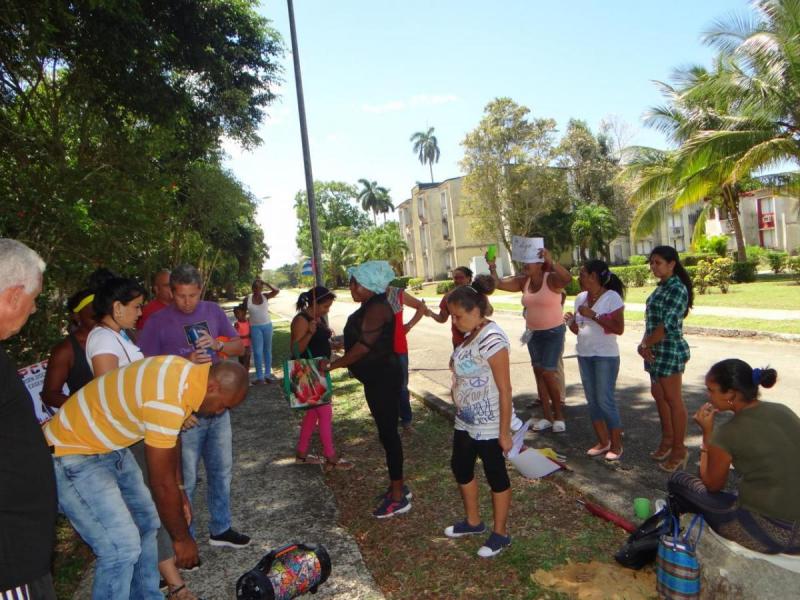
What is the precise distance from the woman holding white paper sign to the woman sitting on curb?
1.02m

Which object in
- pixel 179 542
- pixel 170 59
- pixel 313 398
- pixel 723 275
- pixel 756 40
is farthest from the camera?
pixel 723 275

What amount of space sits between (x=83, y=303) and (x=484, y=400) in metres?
2.42

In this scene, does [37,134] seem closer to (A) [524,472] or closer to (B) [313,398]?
(B) [313,398]

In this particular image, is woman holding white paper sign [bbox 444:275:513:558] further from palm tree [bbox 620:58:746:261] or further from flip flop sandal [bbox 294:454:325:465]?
palm tree [bbox 620:58:746:261]

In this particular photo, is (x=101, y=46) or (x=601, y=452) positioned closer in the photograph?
(x=601, y=452)

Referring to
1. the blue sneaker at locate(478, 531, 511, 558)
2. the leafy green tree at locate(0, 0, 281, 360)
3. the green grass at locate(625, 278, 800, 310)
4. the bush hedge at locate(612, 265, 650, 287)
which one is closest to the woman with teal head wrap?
the blue sneaker at locate(478, 531, 511, 558)

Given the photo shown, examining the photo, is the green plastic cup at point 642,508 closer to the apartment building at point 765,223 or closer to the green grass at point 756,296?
the green grass at point 756,296

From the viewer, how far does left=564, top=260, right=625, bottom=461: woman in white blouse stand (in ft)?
16.0

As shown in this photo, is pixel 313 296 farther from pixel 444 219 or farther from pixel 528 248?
pixel 444 219

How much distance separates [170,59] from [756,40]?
1463cm

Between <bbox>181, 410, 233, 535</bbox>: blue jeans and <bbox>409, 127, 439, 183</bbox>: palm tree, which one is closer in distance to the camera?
<bbox>181, 410, 233, 535</bbox>: blue jeans

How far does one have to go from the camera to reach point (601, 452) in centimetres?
508

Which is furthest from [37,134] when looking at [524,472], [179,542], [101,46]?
[524,472]

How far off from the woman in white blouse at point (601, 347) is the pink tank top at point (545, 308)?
0.58 m
